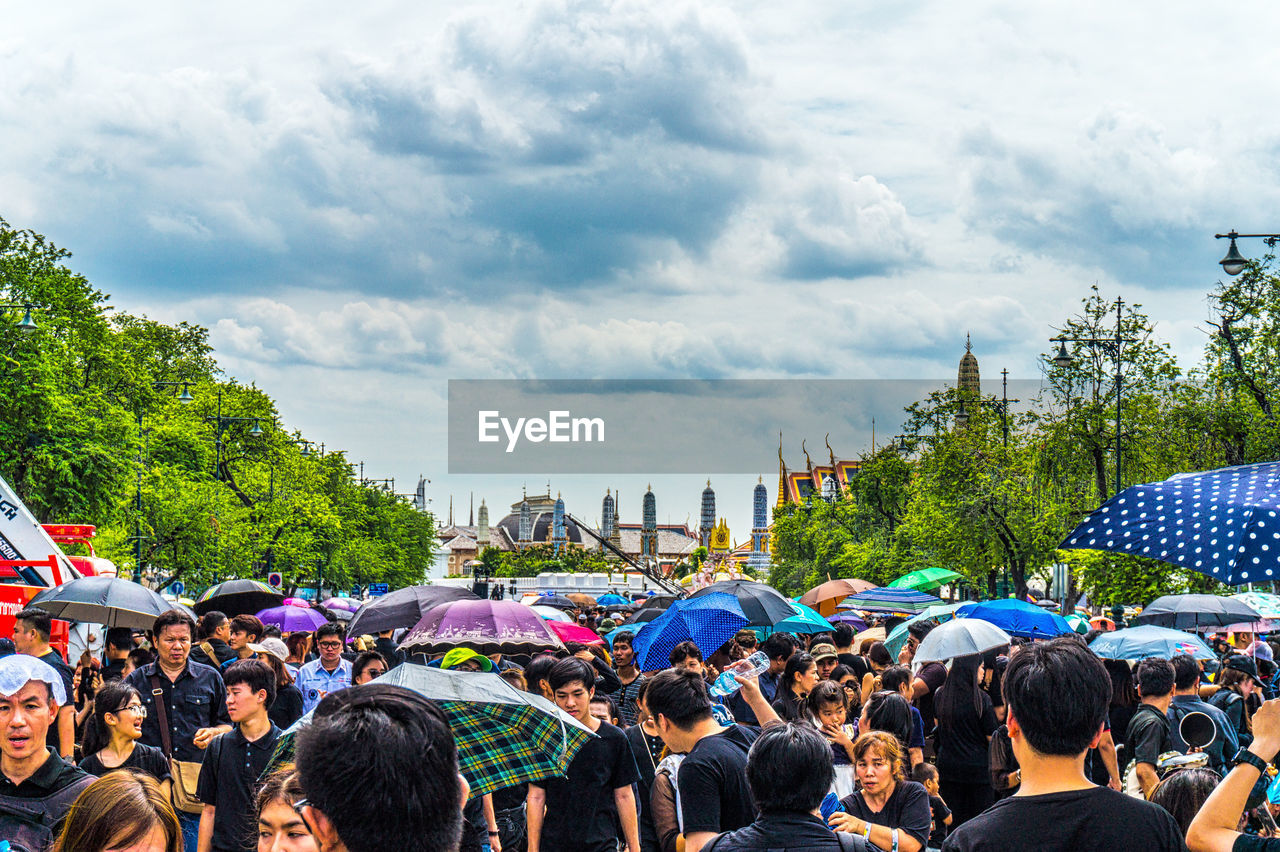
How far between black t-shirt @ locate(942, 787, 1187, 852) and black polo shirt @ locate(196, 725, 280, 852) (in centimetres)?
380

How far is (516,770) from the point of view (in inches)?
197

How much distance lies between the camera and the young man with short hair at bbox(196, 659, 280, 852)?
636 cm

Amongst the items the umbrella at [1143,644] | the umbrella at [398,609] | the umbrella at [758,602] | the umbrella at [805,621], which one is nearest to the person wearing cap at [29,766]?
the umbrella at [758,602]

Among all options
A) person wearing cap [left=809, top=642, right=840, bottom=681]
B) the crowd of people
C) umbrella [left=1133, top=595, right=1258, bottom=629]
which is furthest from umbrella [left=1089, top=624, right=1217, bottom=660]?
umbrella [left=1133, top=595, right=1258, bottom=629]

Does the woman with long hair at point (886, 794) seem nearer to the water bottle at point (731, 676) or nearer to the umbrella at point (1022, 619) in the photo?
the water bottle at point (731, 676)

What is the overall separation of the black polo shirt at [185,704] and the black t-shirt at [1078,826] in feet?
18.3

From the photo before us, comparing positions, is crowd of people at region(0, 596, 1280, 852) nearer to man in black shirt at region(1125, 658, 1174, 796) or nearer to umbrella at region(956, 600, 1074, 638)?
man in black shirt at region(1125, 658, 1174, 796)

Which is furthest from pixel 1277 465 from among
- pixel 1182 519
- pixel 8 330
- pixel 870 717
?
pixel 8 330

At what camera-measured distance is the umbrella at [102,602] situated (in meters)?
12.0

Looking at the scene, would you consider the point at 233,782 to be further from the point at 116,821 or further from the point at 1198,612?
the point at 1198,612

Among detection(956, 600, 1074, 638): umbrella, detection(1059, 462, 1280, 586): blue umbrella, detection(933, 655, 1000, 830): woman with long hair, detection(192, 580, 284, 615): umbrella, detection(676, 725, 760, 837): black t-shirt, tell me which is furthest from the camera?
detection(192, 580, 284, 615): umbrella

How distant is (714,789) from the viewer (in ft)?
18.0

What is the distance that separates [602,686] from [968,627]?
288 cm

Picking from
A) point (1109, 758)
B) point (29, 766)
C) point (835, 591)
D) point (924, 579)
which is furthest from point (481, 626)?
point (924, 579)
